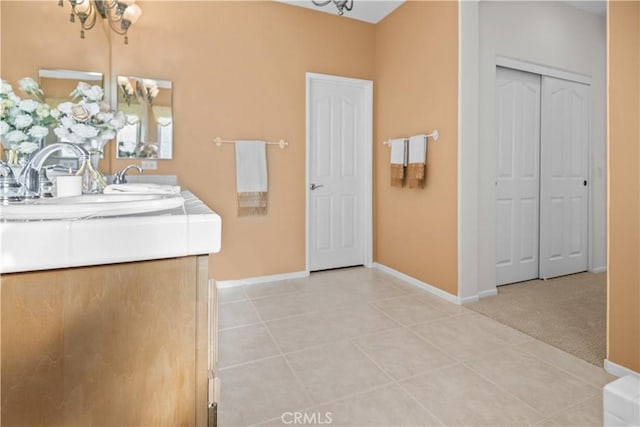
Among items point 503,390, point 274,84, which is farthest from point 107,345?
point 274,84

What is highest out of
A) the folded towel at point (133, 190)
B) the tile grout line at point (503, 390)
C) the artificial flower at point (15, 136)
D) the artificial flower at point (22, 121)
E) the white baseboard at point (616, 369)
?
the artificial flower at point (22, 121)

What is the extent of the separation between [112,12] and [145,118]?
82cm

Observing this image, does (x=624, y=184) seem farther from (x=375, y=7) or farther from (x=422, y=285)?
(x=375, y=7)

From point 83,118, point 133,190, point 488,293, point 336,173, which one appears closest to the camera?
point 83,118

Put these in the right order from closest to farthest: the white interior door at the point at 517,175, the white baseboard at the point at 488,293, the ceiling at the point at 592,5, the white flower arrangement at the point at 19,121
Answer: the white flower arrangement at the point at 19,121 < the white baseboard at the point at 488,293 < the white interior door at the point at 517,175 < the ceiling at the point at 592,5

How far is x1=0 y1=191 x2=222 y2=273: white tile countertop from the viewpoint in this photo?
549 millimetres

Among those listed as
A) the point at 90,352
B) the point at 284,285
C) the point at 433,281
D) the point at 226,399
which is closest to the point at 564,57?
Answer: the point at 433,281

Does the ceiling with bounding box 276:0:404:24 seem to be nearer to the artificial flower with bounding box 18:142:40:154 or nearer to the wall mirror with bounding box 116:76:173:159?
the wall mirror with bounding box 116:76:173:159

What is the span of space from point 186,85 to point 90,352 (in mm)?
2864

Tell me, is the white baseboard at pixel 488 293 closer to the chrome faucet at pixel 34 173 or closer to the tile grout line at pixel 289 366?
the tile grout line at pixel 289 366

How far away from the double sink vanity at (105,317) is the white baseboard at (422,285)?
8.00 feet

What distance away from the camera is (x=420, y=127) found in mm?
3174

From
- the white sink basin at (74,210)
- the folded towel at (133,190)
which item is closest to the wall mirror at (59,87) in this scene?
the folded towel at (133,190)

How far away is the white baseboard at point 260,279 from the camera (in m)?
3.25
